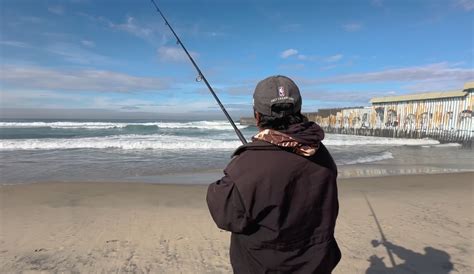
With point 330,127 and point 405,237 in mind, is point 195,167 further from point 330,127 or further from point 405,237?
point 330,127

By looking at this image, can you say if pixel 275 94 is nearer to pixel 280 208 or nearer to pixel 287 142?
pixel 287 142

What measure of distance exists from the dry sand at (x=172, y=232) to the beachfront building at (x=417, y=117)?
16.9 m

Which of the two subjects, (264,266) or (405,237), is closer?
(264,266)

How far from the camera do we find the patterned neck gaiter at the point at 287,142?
152 cm

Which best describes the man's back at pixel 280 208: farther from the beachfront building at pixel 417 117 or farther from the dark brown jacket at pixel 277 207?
the beachfront building at pixel 417 117

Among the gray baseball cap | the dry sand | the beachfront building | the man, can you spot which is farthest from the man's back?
the beachfront building

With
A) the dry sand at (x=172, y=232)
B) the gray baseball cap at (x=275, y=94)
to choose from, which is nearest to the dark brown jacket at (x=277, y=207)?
the gray baseball cap at (x=275, y=94)

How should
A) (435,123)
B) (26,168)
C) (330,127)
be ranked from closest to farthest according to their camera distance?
(26,168)
(435,123)
(330,127)

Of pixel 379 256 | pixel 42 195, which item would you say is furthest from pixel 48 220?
pixel 379 256

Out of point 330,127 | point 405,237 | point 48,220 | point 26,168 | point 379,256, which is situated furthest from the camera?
point 330,127

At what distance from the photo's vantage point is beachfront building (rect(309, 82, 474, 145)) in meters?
22.6

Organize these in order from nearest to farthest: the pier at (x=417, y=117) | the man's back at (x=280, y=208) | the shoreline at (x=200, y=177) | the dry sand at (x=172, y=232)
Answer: the man's back at (x=280, y=208), the dry sand at (x=172, y=232), the shoreline at (x=200, y=177), the pier at (x=417, y=117)

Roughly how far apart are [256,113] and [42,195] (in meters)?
A: 7.22

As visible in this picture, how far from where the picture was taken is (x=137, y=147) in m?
19.5
